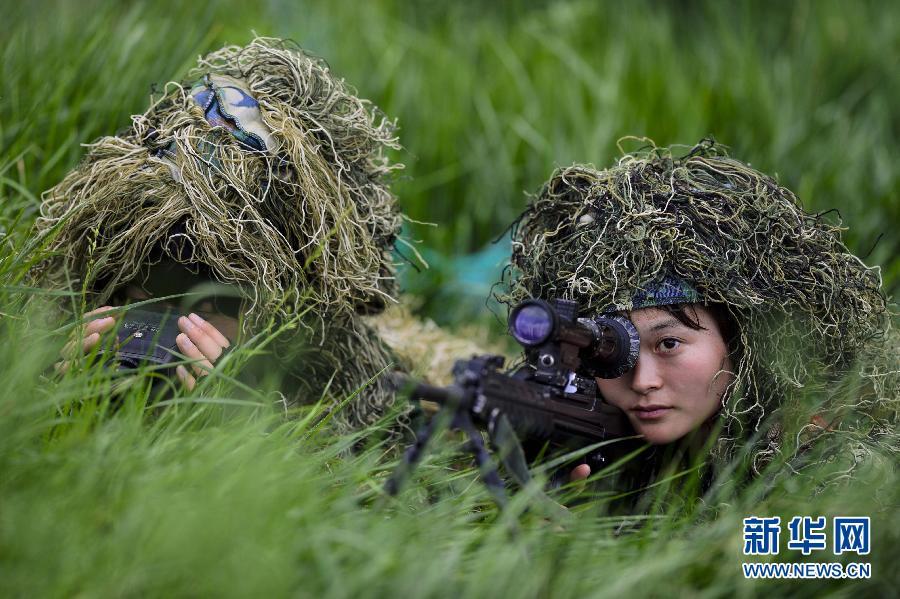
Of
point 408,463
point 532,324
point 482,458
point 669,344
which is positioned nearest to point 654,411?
point 669,344

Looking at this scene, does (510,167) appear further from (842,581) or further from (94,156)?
(842,581)

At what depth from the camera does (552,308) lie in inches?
79.7

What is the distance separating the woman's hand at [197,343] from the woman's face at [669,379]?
0.94 meters

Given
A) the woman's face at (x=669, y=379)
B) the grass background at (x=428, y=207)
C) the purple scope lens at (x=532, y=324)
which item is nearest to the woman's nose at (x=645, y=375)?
the woman's face at (x=669, y=379)

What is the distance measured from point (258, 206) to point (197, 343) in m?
0.36

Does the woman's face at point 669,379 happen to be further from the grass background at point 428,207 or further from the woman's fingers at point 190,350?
the woman's fingers at point 190,350

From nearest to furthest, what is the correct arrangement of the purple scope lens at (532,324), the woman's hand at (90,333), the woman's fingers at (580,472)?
the purple scope lens at (532,324), the woman's hand at (90,333), the woman's fingers at (580,472)

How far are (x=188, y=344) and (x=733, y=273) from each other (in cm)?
129

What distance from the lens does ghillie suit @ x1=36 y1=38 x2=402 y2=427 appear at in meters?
2.39

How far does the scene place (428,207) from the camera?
459 cm

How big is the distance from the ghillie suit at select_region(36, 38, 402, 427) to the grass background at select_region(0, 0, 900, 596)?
19 cm

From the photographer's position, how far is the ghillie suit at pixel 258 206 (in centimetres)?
239

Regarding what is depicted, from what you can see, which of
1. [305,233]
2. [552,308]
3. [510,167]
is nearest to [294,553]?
[552,308]

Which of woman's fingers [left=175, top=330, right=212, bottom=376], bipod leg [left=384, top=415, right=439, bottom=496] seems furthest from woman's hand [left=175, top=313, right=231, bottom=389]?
bipod leg [left=384, top=415, right=439, bottom=496]
